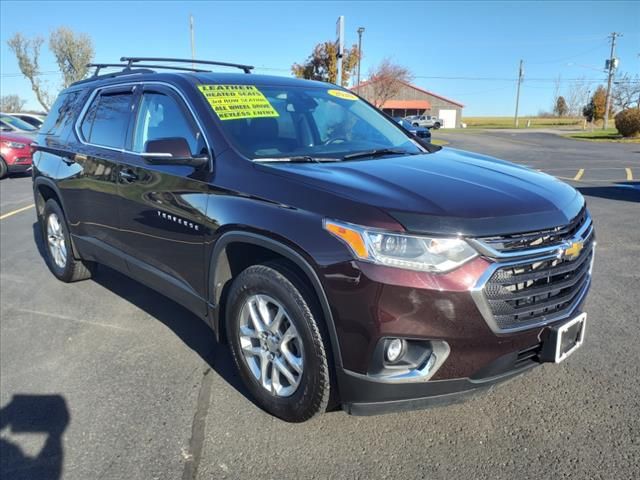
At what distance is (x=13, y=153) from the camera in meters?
13.6

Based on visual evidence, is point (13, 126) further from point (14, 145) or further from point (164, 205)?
point (164, 205)

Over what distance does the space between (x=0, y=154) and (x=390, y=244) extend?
14.4 meters

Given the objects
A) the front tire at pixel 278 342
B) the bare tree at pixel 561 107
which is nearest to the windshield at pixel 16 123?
the front tire at pixel 278 342

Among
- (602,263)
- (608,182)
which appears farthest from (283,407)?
(608,182)

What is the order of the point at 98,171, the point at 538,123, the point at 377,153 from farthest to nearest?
the point at 538,123 → the point at 98,171 → the point at 377,153

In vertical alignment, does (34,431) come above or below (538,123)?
below

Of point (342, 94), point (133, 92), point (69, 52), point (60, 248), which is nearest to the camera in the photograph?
point (133, 92)

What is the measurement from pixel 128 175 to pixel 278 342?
1828 millimetres

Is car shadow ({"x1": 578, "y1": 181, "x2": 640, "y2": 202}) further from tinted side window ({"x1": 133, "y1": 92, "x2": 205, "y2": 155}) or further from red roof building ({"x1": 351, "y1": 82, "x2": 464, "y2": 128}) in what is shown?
red roof building ({"x1": 351, "y1": 82, "x2": 464, "y2": 128})

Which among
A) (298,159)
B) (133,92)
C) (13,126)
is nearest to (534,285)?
(298,159)

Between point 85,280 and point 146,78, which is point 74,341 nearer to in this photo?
point 85,280

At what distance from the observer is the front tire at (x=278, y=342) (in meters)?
2.47

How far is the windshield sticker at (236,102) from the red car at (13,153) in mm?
12250

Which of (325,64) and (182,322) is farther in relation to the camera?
(325,64)
